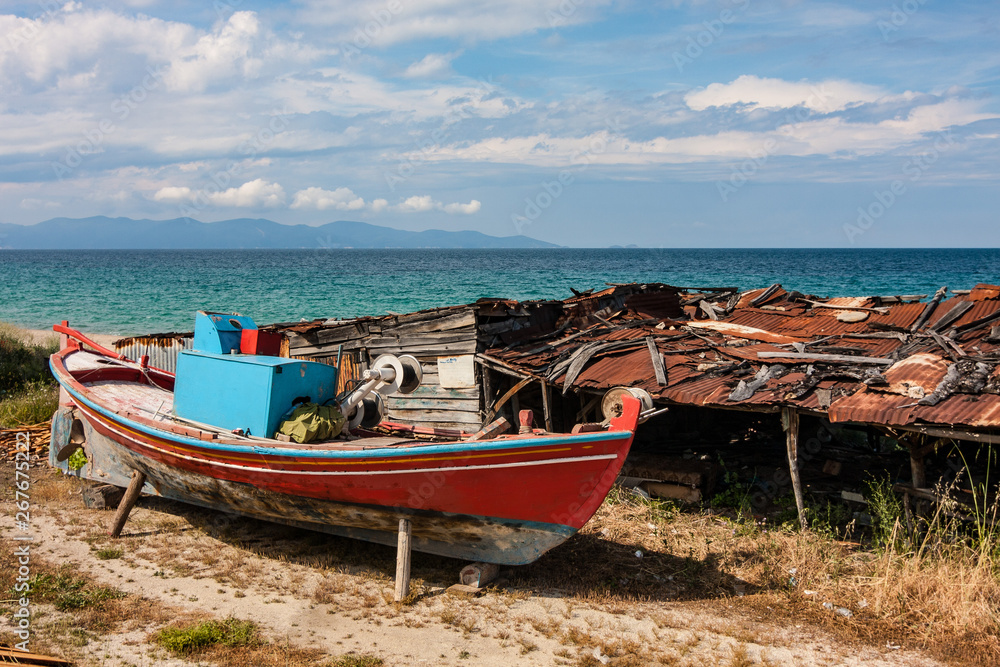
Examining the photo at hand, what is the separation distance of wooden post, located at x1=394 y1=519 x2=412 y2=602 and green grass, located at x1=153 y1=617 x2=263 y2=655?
1498 millimetres

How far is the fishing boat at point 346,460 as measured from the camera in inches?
287

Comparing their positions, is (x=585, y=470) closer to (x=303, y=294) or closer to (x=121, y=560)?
(x=121, y=560)

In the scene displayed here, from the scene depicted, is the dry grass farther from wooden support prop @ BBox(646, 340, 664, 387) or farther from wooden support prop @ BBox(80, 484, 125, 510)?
wooden support prop @ BBox(80, 484, 125, 510)

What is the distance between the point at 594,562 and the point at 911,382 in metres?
4.45

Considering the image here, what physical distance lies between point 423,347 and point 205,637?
6.74 meters

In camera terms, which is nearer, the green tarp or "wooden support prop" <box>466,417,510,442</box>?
"wooden support prop" <box>466,417,510,442</box>

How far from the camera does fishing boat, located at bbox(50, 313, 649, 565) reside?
7.29m

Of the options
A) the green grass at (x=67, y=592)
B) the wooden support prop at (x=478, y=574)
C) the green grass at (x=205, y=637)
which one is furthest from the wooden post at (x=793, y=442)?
the green grass at (x=67, y=592)

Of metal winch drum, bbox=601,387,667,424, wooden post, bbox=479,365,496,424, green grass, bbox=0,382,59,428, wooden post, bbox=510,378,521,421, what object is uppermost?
metal winch drum, bbox=601,387,667,424

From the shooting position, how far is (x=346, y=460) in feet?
25.3

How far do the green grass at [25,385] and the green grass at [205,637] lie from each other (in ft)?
33.5


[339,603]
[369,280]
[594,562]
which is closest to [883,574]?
[594,562]

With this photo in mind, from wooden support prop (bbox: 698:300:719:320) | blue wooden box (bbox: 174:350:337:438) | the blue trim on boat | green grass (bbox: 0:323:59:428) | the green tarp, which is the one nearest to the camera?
the blue trim on boat

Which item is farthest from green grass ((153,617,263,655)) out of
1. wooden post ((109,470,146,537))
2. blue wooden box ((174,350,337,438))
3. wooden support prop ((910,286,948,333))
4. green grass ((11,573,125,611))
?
wooden support prop ((910,286,948,333))
